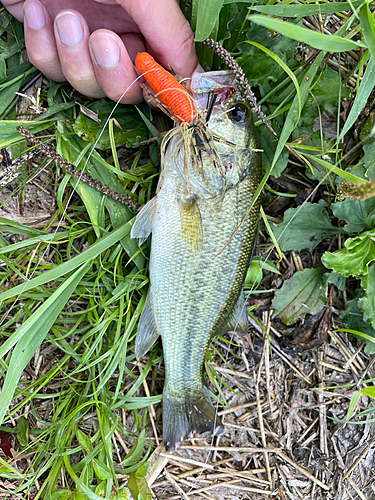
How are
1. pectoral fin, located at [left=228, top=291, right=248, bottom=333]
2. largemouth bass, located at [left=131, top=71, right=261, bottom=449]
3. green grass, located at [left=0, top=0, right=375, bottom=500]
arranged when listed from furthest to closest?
pectoral fin, located at [left=228, top=291, right=248, bottom=333] < green grass, located at [left=0, top=0, right=375, bottom=500] < largemouth bass, located at [left=131, top=71, right=261, bottom=449]

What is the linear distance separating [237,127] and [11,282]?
161 cm

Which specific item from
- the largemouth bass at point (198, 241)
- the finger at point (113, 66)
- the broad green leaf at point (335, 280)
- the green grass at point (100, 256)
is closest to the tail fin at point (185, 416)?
the largemouth bass at point (198, 241)

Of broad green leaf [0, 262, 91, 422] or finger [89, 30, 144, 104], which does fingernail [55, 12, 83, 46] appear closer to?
finger [89, 30, 144, 104]

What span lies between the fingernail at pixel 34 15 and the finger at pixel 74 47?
122mm

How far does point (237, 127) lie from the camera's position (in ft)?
6.13

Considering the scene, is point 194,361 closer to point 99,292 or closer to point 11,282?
point 99,292

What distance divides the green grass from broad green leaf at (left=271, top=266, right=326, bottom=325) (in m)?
0.16

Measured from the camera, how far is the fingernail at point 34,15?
71.3 inches

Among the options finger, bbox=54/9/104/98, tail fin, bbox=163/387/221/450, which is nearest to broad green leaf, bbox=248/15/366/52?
finger, bbox=54/9/104/98

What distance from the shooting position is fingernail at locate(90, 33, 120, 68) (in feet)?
5.73

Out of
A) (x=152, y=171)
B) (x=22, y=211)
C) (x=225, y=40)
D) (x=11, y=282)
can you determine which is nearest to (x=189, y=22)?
(x=225, y=40)

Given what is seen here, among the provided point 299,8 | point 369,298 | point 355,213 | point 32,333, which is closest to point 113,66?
point 299,8

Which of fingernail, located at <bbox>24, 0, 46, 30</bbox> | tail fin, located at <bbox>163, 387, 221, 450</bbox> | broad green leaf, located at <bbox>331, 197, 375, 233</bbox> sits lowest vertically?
tail fin, located at <bbox>163, 387, 221, 450</bbox>

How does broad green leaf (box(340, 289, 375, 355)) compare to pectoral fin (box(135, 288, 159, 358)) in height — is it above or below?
below
